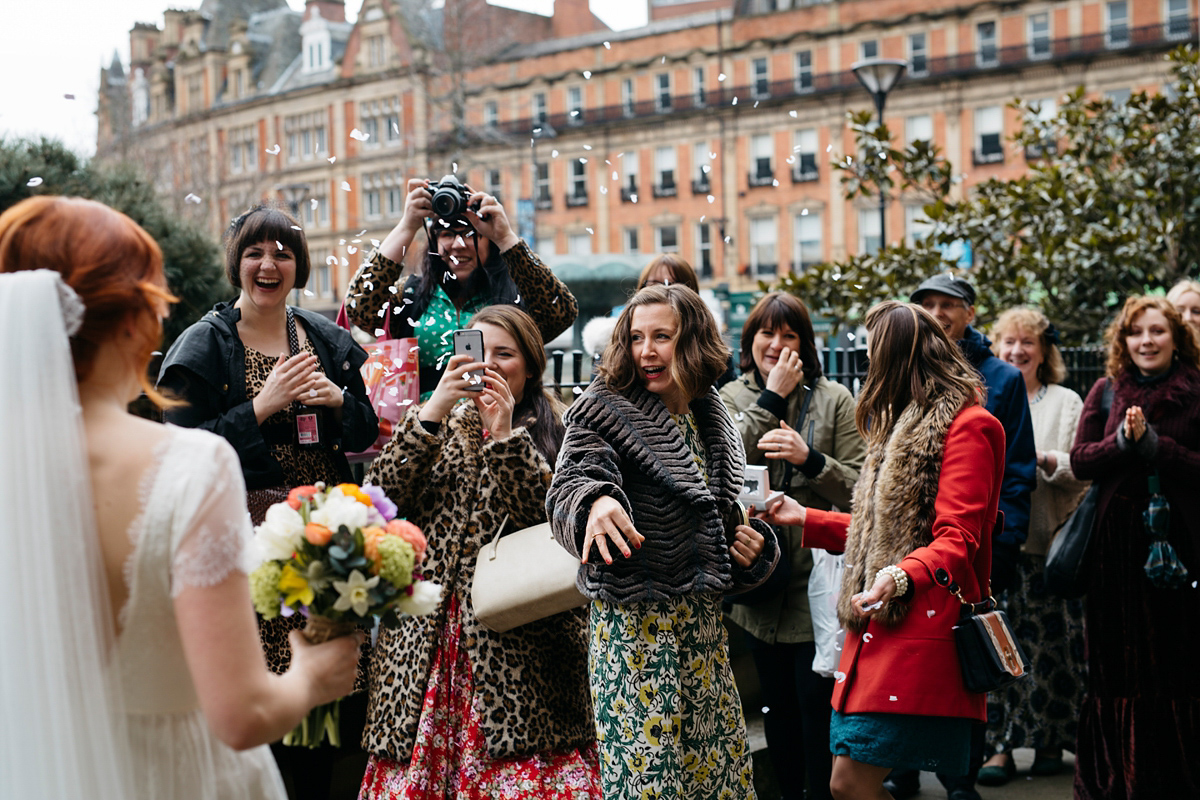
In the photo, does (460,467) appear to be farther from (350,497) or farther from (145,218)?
(145,218)

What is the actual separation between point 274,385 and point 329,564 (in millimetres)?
1748

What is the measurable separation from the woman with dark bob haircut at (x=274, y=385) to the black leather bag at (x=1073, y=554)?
3079 millimetres

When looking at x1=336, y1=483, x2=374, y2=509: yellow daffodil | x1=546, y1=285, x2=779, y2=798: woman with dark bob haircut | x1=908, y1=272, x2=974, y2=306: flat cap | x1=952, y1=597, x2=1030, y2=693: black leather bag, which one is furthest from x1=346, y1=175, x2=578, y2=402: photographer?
x1=336, y1=483, x2=374, y2=509: yellow daffodil

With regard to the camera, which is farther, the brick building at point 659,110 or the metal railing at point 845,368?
the brick building at point 659,110

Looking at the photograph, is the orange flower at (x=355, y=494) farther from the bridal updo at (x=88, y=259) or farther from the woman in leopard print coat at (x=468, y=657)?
the woman in leopard print coat at (x=468, y=657)

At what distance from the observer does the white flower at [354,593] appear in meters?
2.13

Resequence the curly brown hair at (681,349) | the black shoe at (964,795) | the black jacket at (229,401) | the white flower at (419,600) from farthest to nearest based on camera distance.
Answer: the black shoe at (964,795) → the black jacket at (229,401) → the curly brown hair at (681,349) → the white flower at (419,600)

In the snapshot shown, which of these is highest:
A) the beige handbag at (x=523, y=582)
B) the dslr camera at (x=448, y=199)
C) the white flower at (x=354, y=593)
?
the dslr camera at (x=448, y=199)

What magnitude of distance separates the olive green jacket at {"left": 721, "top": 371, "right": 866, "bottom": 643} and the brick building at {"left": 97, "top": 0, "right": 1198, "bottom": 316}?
28701 mm

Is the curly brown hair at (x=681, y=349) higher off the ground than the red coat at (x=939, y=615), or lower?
higher

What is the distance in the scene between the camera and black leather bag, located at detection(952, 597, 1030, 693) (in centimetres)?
350

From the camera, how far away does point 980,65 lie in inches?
1619

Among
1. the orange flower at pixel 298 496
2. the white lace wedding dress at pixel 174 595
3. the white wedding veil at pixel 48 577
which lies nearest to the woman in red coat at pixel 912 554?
the orange flower at pixel 298 496

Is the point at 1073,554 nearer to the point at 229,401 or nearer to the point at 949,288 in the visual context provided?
the point at 949,288
